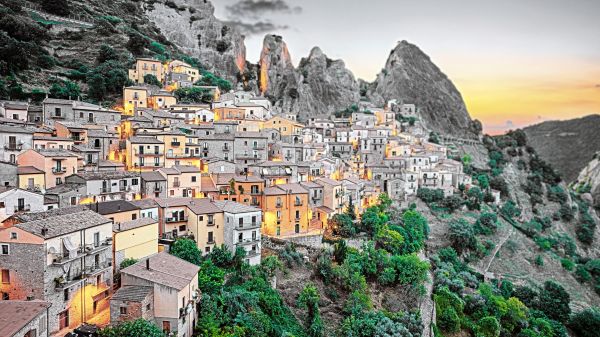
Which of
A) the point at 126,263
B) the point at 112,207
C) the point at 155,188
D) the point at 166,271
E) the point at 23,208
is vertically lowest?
the point at 126,263

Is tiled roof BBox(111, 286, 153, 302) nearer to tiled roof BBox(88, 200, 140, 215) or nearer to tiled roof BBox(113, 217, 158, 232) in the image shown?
tiled roof BBox(113, 217, 158, 232)

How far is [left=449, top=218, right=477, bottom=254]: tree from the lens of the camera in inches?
2258

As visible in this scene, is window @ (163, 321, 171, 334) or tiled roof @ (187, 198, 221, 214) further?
tiled roof @ (187, 198, 221, 214)

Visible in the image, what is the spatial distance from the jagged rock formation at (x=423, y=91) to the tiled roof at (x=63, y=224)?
10099 cm

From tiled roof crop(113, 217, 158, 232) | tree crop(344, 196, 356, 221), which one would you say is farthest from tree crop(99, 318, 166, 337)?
tree crop(344, 196, 356, 221)

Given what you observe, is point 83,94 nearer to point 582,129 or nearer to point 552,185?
point 552,185

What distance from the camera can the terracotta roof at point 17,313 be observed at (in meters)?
17.0

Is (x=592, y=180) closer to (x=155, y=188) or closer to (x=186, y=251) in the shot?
(x=155, y=188)

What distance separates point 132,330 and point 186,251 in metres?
10.3

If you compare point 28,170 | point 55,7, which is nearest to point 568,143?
point 55,7

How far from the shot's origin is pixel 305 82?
343 feet

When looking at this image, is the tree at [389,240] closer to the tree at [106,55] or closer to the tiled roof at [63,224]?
the tiled roof at [63,224]

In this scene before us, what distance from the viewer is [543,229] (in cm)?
7950

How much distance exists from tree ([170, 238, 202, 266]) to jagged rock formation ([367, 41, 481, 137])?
95409mm
